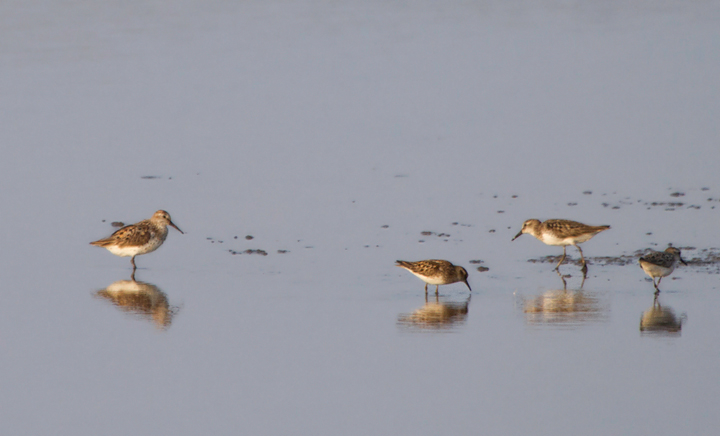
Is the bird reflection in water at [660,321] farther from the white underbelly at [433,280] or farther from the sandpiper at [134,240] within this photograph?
the sandpiper at [134,240]

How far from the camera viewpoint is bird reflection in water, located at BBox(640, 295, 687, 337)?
36.0 ft

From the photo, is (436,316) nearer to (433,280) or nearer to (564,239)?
(433,280)

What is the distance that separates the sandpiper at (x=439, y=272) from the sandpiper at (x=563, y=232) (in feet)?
6.61

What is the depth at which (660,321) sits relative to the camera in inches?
446

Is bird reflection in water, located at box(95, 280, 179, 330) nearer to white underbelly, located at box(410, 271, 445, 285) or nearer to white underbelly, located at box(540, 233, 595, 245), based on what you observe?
white underbelly, located at box(410, 271, 445, 285)

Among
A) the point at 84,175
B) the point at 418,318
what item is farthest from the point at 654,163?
the point at 84,175

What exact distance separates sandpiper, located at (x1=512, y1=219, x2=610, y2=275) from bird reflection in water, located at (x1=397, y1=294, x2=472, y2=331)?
229 centimetres

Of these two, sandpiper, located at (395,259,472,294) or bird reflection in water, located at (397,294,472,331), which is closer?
bird reflection in water, located at (397,294,472,331)

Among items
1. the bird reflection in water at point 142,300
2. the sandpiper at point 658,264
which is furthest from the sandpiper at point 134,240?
the sandpiper at point 658,264

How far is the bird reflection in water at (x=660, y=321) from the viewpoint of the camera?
10977 mm

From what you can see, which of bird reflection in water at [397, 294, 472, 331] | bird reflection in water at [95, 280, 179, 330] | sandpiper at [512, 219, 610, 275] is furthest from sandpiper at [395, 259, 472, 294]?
bird reflection in water at [95, 280, 179, 330]

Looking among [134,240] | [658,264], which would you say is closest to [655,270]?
[658,264]

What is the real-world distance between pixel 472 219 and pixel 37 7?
27066 mm

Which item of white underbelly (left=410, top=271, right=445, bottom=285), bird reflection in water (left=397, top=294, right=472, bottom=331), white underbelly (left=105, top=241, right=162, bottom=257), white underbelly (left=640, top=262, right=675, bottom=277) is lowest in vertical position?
bird reflection in water (left=397, top=294, right=472, bottom=331)
